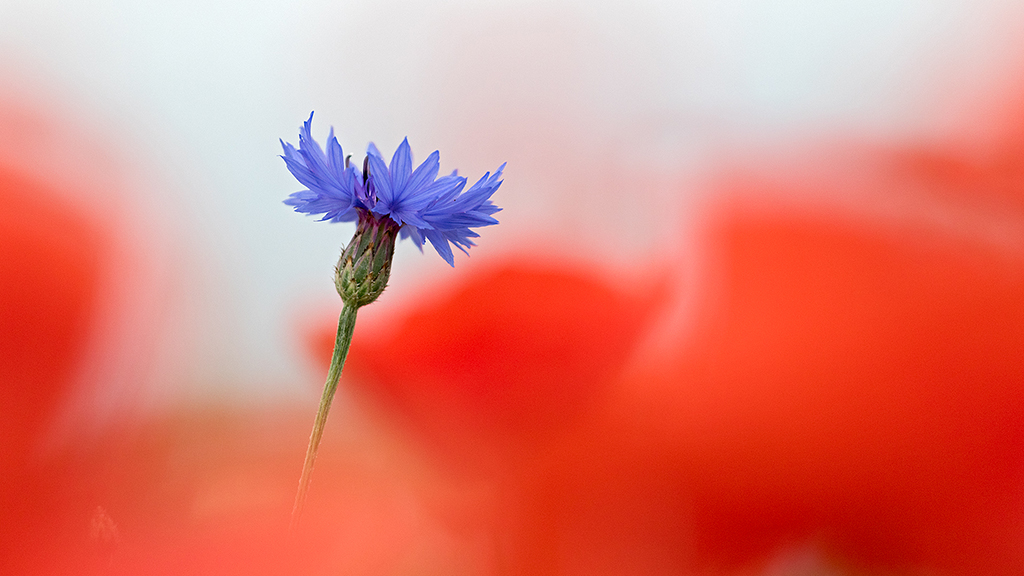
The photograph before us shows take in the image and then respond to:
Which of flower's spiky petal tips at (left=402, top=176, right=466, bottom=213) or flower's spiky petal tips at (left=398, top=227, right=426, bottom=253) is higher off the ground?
flower's spiky petal tips at (left=402, top=176, right=466, bottom=213)

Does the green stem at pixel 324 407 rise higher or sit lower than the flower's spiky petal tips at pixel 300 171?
lower

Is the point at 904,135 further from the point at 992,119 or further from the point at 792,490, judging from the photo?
the point at 792,490

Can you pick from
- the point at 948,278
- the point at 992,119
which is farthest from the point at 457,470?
the point at 992,119

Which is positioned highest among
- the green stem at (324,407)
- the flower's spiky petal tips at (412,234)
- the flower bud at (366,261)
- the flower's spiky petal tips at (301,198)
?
the flower's spiky petal tips at (412,234)
